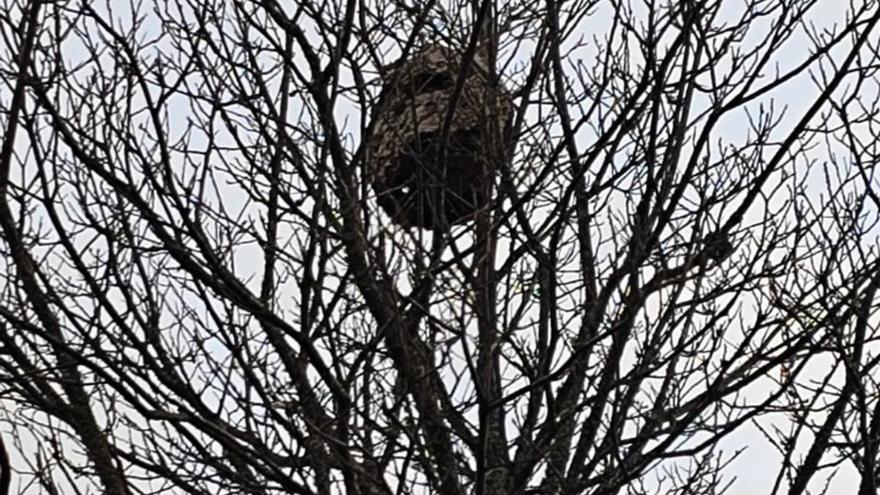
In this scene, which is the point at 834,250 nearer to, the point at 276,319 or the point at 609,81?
the point at 609,81

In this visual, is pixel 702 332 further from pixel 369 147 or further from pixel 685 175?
pixel 369 147

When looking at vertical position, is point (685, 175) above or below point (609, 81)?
below

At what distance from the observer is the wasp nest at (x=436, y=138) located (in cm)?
410

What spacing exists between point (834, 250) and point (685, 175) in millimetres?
573

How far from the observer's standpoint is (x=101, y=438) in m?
3.64

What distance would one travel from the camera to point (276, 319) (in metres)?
4.09

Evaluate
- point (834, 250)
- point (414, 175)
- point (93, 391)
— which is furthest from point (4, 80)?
point (834, 250)

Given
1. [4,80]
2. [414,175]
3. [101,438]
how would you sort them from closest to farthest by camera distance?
[101,438] → [414,175] → [4,80]

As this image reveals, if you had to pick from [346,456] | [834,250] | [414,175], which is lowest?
[346,456]

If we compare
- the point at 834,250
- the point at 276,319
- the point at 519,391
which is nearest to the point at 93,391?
the point at 276,319

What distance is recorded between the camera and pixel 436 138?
4172mm

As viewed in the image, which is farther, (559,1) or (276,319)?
(559,1)

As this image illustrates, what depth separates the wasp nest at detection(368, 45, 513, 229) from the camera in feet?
13.4

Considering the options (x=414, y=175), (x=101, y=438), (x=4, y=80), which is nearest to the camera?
(x=101, y=438)
